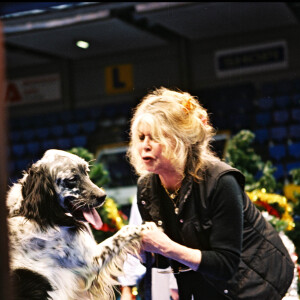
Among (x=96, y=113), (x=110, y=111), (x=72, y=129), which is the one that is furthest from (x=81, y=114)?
(x=110, y=111)

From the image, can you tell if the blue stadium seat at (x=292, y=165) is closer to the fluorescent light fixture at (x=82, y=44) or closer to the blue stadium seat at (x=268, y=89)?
the blue stadium seat at (x=268, y=89)

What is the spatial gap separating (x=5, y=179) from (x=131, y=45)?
38.1ft

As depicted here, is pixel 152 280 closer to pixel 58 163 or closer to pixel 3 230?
pixel 58 163

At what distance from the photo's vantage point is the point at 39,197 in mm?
2018

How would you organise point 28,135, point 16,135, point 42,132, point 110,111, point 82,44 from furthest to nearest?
point 16,135 → point 28,135 → point 42,132 → point 110,111 → point 82,44

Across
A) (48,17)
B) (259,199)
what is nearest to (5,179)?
(259,199)

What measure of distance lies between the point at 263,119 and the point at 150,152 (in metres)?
8.80

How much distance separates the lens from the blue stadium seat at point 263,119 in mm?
10594

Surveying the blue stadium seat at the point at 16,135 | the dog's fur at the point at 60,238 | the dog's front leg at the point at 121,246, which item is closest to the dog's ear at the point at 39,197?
the dog's fur at the point at 60,238

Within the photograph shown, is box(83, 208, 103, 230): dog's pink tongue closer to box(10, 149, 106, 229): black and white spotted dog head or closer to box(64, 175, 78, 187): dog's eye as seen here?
box(10, 149, 106, 229): black and white spotted dog head

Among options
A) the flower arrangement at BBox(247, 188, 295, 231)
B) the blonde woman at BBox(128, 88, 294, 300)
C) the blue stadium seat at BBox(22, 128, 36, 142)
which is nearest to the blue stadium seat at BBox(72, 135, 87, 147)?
the blue stadium seat at BBox(22, 128, 36, 142)

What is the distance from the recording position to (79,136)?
38.9 ft

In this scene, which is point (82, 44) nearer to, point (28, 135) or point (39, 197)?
point (28, 135)

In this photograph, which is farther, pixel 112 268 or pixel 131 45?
pixel 131 45
